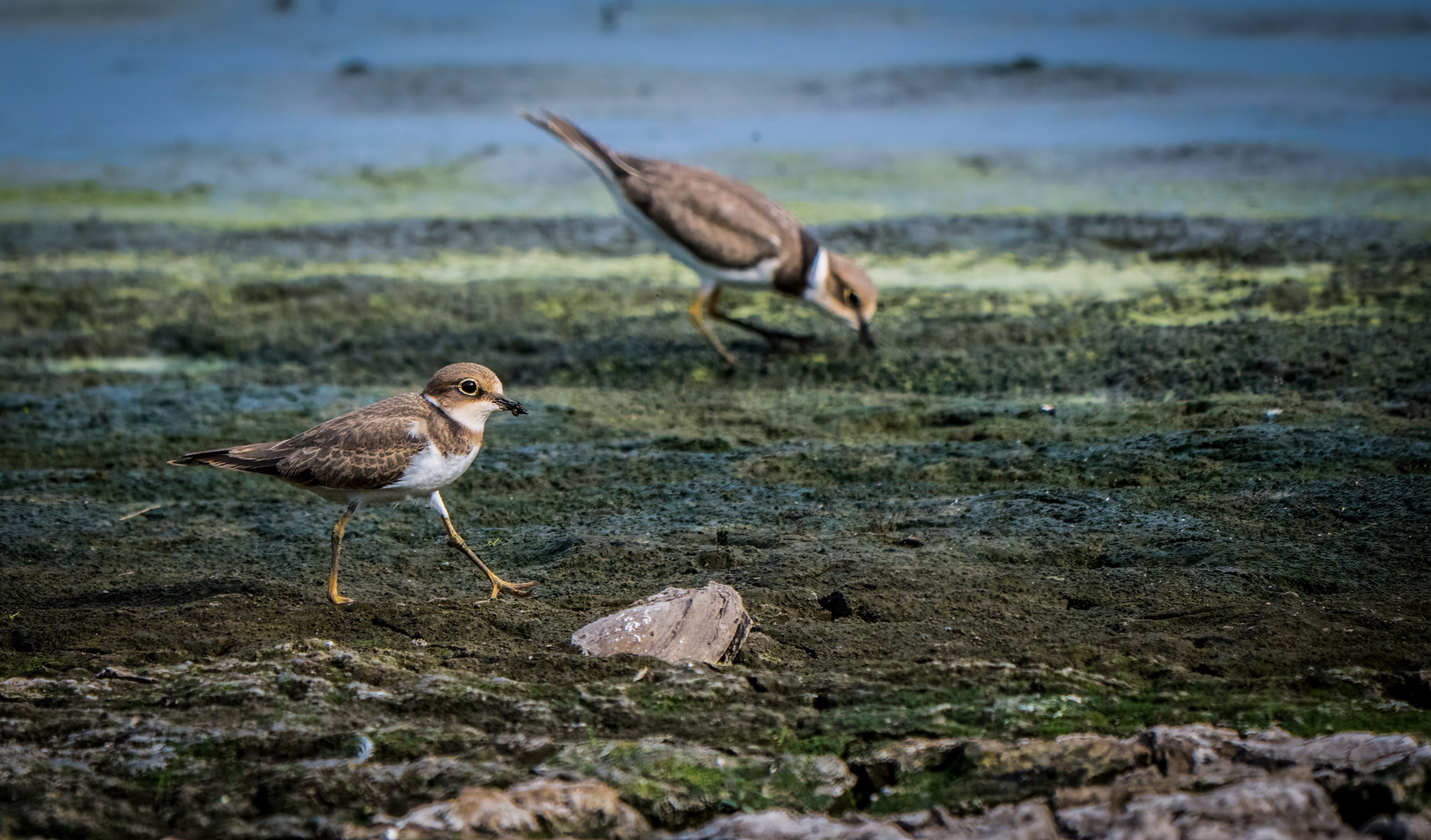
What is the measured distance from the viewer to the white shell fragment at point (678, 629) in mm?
3395

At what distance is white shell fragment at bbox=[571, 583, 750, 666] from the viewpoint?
3395 millimetres

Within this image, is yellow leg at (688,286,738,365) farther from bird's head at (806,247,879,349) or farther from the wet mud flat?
bird's head at (806,247,879,349)

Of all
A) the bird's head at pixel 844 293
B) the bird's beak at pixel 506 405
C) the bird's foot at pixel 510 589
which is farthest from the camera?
the bird's head at pixel 844 293

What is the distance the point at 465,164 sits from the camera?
42.6 ft

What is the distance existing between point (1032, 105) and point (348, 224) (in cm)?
801

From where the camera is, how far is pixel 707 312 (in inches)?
307

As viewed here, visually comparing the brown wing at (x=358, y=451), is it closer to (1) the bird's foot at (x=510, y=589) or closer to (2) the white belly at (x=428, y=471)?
(2) the white belly at (x=428, y=471)

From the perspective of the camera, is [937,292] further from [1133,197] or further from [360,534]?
[360,534]

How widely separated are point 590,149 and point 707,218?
0.88 meters

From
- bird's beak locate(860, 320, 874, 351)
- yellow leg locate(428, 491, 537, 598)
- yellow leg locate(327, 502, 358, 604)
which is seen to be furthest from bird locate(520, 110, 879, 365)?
yellow leg locate(327, 502, 358, 604)

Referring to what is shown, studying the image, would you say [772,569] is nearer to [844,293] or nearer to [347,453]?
[347,453]

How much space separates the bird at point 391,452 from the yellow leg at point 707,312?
3.29 m

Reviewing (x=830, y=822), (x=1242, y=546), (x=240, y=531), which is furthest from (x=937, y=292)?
(x=830, y=822)

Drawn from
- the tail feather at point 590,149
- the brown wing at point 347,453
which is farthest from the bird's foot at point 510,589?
the tail feather at point 590,149
